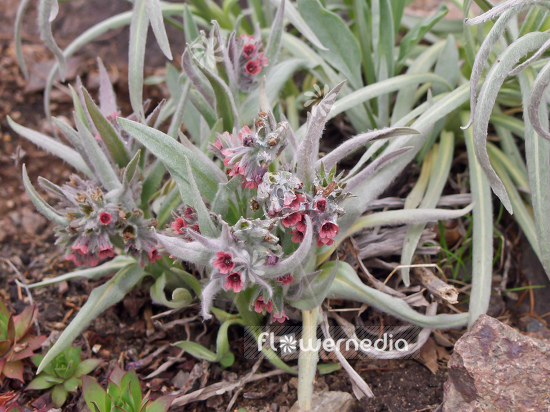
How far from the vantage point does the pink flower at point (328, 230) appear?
53.8 inches

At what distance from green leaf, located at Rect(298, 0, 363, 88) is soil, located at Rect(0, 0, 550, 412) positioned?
0.39 m

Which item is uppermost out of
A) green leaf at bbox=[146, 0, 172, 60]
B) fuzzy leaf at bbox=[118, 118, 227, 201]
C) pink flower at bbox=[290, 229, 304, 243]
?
green leaf at bbox=[146, 0, 172, 60]

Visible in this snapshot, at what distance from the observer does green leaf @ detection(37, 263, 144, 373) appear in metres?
1.55

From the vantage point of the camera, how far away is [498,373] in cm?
143

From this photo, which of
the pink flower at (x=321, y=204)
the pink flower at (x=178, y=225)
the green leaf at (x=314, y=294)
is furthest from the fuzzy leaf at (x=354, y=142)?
the pink flower at (x=178, y=225)

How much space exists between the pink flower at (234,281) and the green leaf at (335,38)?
1.08m

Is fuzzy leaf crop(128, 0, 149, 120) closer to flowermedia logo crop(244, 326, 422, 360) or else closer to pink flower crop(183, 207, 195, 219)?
pink flower crop(183, 207, 195, 219)

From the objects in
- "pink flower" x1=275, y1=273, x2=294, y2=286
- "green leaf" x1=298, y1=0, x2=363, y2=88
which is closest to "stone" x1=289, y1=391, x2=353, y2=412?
"pink flower" x1=275, y1=273, x2=294, y2=286

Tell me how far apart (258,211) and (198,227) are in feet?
0.61

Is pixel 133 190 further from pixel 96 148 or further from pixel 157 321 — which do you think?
pixel 157 321

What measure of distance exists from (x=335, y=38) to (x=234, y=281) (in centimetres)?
119

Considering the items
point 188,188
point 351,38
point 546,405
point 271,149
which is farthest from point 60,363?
point 351,38

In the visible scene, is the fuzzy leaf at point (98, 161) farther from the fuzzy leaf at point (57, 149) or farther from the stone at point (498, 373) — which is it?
the stone at point (498, 373)

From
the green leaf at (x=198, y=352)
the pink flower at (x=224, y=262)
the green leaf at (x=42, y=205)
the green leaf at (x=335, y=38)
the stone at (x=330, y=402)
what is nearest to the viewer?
the pink flower at (x=224, y=262)
